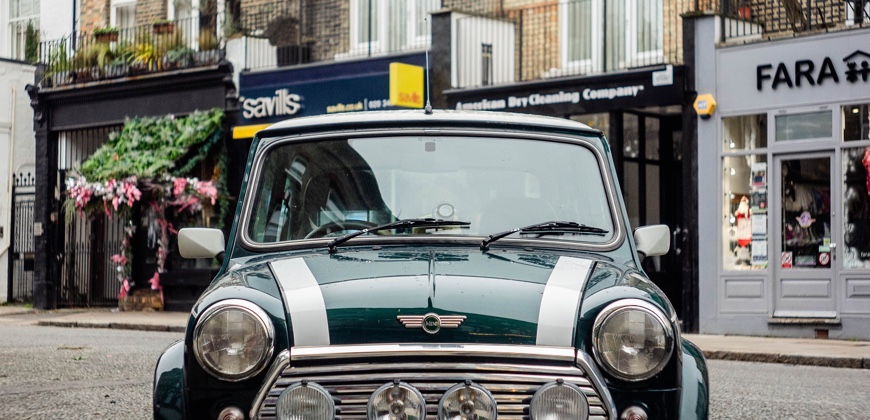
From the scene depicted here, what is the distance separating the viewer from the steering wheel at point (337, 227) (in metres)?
5.03

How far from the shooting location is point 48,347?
15.2m

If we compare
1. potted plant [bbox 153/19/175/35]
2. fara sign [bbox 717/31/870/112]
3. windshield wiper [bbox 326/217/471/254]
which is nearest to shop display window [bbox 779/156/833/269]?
fara sign [bbox 717/31/870/112]

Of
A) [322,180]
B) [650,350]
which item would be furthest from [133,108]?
[650,350]

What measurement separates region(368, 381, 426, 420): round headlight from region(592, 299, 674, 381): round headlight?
57cm

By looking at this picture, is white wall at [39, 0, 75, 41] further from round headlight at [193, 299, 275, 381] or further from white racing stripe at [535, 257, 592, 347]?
white racing stripe at [535, 257, 592, 347]

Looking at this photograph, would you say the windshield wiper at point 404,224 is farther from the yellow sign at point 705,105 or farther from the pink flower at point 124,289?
the pink flower at point 124,289

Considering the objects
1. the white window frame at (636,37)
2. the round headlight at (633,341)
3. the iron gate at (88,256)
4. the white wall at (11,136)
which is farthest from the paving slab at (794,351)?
the white wall at (11,136)

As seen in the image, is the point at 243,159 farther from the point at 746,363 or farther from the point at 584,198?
the point at 584,198

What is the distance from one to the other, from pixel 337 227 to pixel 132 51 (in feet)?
73.0

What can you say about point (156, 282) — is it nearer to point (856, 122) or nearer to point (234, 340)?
point (856, 122)

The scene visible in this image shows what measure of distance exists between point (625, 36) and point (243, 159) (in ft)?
25.8

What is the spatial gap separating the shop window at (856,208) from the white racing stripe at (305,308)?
1485 centimetres

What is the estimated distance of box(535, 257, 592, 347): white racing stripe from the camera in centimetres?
391

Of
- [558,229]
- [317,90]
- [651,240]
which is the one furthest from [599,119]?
[558,229]
